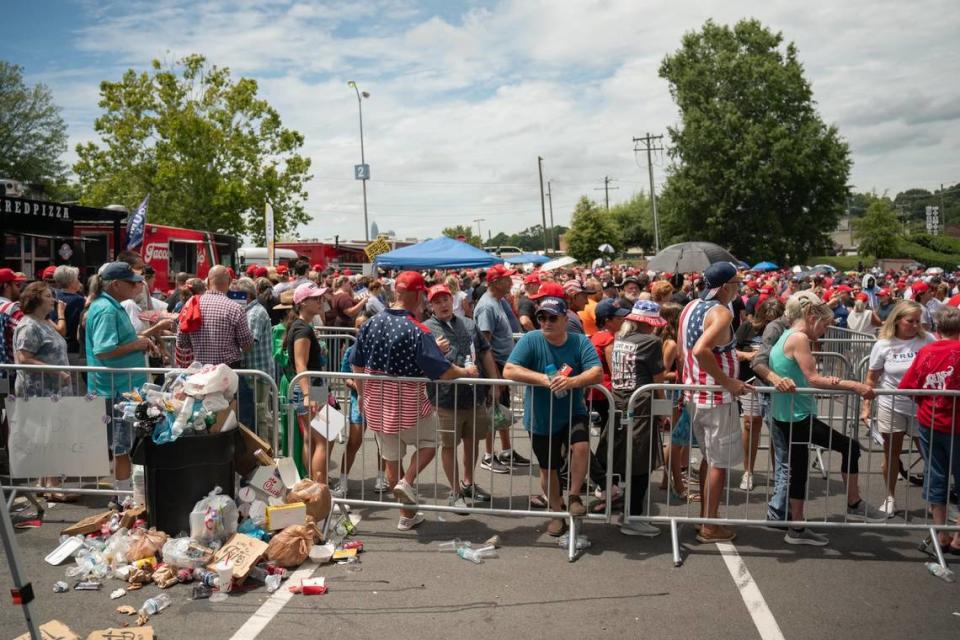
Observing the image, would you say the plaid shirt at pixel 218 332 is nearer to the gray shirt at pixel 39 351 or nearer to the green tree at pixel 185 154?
the gray shirt at pixel 39 351

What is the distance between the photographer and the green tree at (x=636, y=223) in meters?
90.5

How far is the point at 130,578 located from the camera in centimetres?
455

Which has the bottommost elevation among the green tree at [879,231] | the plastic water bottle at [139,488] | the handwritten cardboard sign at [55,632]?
the handwritten cardboard sign at [55,632]

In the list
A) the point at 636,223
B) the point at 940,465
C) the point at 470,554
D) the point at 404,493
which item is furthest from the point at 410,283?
the point at 636,223

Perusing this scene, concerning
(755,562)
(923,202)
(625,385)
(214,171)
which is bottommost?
(755,562)

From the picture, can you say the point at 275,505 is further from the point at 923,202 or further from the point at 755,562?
the point at 923,202

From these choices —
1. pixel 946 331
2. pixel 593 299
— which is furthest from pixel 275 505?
pixel 593 299

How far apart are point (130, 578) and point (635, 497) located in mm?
3556

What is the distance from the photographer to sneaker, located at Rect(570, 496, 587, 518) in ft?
17.3

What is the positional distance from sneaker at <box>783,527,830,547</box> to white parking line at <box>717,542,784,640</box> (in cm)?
47

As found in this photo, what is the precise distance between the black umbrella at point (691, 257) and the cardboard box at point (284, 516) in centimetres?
1044

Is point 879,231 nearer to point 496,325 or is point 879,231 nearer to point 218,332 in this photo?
point 496,325

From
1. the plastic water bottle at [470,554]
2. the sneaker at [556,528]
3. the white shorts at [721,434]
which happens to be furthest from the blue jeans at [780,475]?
the plastic water bottle at [470,554]

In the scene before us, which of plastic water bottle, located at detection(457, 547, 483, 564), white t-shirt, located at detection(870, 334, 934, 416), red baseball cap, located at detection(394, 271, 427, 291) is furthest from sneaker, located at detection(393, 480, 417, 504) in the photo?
white t-shirt, located at detection(870, 334, 934, 416)
